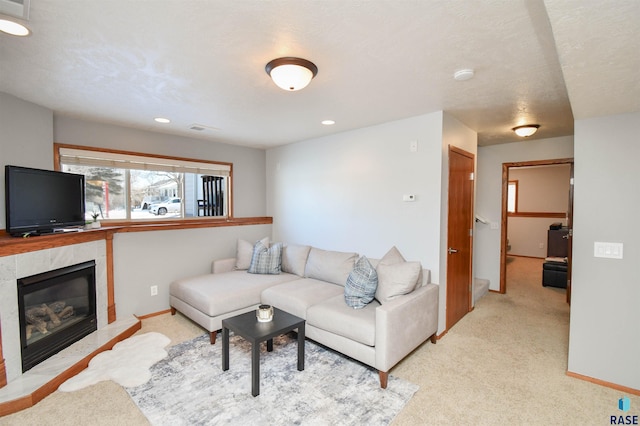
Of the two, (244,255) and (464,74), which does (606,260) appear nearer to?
(464,74)

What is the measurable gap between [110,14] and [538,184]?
9.28 m

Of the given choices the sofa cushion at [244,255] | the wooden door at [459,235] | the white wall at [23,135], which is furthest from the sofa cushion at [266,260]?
the white wall at [23,135]

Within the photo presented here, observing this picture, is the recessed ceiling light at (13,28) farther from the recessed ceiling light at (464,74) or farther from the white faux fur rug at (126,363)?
the recessed ceiling light at (464,74)

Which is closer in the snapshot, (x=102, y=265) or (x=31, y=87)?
(x=31, y=87)

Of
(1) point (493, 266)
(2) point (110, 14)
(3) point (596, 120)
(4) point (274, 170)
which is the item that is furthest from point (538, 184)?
(2) point (110, 14)

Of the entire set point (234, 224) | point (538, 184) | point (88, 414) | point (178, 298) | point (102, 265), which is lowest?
point (88, 414)

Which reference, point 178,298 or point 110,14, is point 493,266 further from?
point 110,14

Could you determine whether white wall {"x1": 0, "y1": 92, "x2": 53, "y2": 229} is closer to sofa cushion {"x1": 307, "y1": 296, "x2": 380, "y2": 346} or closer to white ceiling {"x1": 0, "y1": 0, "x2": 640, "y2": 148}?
white ceiling {"x1": 0, "y1": 0, "x2": 640, "y2": 148}

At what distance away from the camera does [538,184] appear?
7828 mm

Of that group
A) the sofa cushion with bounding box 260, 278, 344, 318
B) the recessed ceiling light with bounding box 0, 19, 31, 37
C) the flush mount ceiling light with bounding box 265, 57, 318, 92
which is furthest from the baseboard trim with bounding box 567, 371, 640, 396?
the recessed ceiling light with bounding box 0, 19, 31, 37

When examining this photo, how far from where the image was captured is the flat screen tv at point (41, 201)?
2486mm

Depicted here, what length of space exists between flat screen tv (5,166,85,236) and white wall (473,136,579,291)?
544cm

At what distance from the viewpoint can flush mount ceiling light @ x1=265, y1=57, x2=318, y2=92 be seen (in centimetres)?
196

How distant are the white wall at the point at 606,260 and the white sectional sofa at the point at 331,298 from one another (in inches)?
46.3
